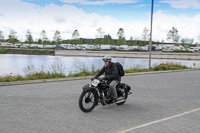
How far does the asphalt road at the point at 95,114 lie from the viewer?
500cm

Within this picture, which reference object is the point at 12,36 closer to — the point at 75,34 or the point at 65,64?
the point at 75,34

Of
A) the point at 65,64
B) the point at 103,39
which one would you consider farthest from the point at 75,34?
the point at 65,64

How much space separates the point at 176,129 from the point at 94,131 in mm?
1746

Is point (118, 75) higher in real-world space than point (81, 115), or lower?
higher

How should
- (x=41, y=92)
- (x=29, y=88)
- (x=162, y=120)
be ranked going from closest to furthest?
(x=162, y=120), (x=41, y=92), (x=29, y=88)

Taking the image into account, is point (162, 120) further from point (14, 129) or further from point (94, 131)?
point (14, 129)

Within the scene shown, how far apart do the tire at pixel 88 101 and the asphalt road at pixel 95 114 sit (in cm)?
15

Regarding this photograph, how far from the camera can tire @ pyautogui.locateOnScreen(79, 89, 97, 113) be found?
6180 mm

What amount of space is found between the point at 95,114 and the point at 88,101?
397 mm

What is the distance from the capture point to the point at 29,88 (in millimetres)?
9750

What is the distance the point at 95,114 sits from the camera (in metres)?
6.20

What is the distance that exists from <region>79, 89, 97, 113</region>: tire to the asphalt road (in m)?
0.15

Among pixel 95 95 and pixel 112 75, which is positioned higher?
pixel 112 75

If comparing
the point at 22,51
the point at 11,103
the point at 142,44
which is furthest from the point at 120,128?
the point at 142,44
